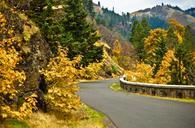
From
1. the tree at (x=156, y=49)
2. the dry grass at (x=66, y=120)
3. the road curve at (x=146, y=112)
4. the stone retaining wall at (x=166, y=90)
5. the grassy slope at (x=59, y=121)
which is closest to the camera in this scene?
the grassy slope at (x=59, y=121)

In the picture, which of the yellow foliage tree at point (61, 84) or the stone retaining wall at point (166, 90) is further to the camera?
the stone retaining wall at point (166, 90)

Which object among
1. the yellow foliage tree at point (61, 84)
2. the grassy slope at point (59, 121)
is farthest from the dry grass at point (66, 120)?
the yellow foliage tree at point (61, 84)

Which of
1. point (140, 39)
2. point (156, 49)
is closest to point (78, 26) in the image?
point (156, 49)

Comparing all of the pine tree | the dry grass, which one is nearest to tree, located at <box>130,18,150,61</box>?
the pine tree

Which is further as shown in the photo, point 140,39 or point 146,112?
point 140,39

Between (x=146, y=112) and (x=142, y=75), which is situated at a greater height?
(x=142, y=75)

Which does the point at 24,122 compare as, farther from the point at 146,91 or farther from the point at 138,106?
the point at 146,91

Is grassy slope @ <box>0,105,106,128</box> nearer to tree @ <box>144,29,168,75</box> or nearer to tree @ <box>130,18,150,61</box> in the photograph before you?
tree @ <box>144,29,168,75</box>

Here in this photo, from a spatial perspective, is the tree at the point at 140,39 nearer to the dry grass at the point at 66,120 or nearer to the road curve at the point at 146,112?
the road curve at the point at 146,112

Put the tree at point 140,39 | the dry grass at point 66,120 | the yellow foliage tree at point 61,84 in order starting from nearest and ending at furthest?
the dry grass at point 66,120 → the yellow foliage tree at point 61,84 → the tree at point 140,39

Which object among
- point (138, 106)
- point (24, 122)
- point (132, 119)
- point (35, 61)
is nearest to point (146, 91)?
point (138, 106)

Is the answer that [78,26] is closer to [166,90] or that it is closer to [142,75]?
[142,75]

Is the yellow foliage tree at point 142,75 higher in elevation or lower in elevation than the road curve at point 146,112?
higher

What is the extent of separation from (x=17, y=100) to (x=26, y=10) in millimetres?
5253
